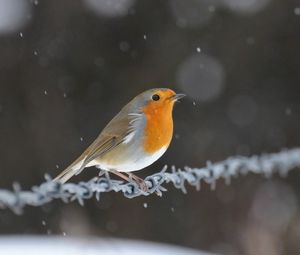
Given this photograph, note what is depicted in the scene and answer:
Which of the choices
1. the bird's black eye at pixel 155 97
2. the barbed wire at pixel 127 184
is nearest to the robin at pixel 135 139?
the bird's black eye at pixel 155 97

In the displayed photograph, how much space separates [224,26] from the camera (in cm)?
868

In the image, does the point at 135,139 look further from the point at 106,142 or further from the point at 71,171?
the point at 71,171

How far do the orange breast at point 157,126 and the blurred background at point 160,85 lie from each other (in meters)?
4.46

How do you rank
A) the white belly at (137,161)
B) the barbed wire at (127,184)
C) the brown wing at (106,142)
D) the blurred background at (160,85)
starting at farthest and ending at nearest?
the blurred background at (160,85) < the brown wing at (106,142) < the white belly at (137,161) < the barbed wire at (127,184)

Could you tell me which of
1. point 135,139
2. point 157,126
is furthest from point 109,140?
point 157,126

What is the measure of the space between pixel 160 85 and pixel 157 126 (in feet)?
15.5

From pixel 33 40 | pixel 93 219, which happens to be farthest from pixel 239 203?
pixel 33 40

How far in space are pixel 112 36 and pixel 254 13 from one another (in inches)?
70.2

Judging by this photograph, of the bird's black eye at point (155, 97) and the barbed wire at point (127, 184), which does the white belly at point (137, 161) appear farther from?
the bird's black eye at point (155, 97)

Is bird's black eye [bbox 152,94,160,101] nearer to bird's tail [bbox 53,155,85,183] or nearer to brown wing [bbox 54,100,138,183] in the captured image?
brown wing [bbox 54,100,138,183]

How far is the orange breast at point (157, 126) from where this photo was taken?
3441 millimetres

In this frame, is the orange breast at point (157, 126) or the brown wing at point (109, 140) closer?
the orange breast at point (157, 126)

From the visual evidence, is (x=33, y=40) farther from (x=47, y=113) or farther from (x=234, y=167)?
(x=234, y=167)

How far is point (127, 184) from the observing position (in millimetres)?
2977
